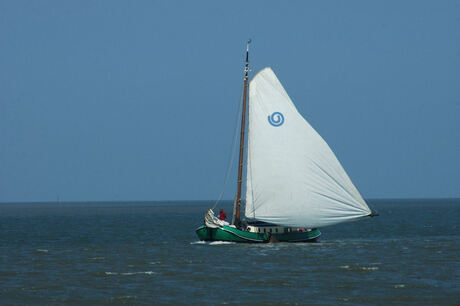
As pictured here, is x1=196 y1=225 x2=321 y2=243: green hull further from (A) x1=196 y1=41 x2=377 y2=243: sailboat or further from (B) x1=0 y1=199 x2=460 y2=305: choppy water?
(B) x1=0 y1=199 x2=460 y2=305: choppy water

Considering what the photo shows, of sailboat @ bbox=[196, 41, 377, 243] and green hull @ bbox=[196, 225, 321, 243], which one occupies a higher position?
sailboat @ bbox=[196, 41, 377, 243]

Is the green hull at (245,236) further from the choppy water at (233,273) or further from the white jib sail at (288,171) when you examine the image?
the white jib sail at (288,171)

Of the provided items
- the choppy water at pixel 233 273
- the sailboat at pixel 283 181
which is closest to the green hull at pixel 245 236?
the sailboat at pixel 283 181

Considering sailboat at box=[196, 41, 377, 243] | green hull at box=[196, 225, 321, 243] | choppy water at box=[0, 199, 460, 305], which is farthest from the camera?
A: sailboat at box=[196, 41, 377, 243]

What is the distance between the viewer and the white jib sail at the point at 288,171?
5638cm

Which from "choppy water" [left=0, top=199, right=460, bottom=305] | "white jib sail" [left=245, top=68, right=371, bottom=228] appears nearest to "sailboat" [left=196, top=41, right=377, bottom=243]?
"white jib sail" [left=245, top=68, right=371, bottom=228]

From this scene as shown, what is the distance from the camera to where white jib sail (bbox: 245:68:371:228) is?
56.4 m

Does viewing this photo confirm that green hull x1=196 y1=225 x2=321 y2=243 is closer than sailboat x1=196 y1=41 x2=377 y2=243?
Yes

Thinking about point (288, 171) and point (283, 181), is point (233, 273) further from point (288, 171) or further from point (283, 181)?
point (288, 171)

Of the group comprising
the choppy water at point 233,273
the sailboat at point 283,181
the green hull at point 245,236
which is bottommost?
the choppy water at point 233,273

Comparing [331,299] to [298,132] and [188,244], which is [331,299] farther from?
[188,244]

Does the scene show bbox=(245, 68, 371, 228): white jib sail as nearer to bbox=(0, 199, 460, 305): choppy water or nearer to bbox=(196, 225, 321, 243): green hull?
bbox=(196, 225, 321, 243): green hull

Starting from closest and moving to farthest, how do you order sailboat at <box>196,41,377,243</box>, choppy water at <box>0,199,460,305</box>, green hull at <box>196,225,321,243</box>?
choppy water at <box>0,199,460,305</box> < green hull at <box>196,225,321,243</box> < sailboat at <box>196,41,377,243</box>

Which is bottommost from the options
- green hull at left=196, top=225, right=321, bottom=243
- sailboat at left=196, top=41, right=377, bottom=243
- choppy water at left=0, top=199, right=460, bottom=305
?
choppy water at left=0, top=199, right=460, bottom=305
